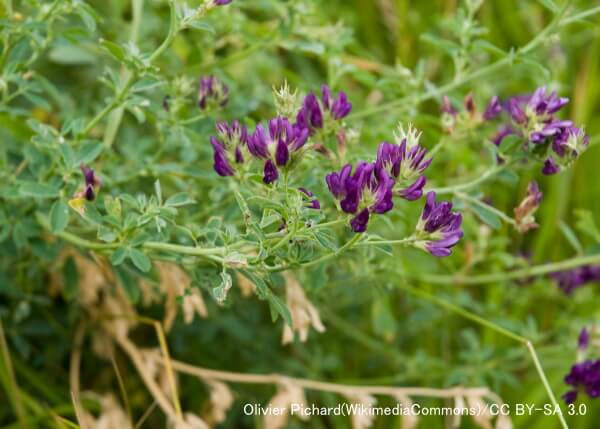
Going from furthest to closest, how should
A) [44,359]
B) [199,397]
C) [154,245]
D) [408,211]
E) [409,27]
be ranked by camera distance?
[409,27], [199,397], [44,359], [408,211], [154,245]

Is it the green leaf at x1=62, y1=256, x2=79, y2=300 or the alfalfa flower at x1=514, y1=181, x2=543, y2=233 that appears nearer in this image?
the alfalfa flower at x1=514, y1=181, x2=543, y2=233

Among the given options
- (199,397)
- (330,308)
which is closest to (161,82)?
(330,308)

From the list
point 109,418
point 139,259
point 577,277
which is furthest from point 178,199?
point 577,277

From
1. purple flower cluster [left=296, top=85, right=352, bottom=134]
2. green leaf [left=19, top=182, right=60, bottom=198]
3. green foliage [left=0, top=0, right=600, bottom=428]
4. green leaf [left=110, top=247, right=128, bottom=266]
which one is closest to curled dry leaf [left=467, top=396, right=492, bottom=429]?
green foliage [left=0, top=0, right=600, bottom=428]

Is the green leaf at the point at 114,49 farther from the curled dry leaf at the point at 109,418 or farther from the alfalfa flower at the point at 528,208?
the curled dry leaf at the point at 109,418

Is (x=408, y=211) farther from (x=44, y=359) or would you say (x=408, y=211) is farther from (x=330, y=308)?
(x=44, y=359)

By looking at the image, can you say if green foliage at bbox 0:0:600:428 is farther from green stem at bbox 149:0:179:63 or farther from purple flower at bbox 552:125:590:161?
purple flower at bbox 552:125:590:161

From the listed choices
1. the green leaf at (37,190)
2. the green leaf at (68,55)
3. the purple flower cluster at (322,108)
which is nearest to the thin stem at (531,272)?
the purple flower cluster at (322,108)
